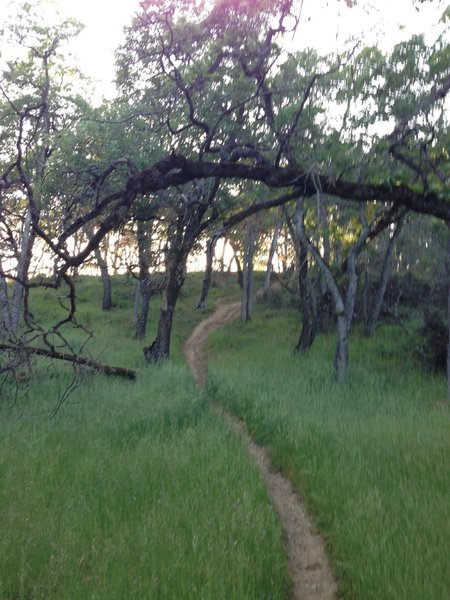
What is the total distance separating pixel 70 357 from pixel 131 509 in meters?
5.61

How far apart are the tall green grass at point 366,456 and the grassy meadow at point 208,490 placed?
0.9 inches

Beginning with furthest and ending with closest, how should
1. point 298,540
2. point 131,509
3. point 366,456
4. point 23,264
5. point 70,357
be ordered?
point 70,357 → point 23,264 → point 366,456 → point 131,509 → point 298,540

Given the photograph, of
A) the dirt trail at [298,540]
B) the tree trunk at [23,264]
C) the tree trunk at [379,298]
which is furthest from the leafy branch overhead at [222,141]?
the tree trunk at [379,298]

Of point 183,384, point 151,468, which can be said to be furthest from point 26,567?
point 183,384

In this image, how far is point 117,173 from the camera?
1620cm

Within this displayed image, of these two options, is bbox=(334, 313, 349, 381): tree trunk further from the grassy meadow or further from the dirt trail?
the dirt trail

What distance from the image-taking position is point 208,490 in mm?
7070

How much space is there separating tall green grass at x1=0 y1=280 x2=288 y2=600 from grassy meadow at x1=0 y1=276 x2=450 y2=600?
0.02 metres

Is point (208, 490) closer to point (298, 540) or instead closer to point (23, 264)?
point (298, 540)

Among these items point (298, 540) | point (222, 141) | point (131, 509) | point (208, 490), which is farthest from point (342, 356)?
point (131, 509)

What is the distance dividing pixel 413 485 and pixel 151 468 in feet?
9.73

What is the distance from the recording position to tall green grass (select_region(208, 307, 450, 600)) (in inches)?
209

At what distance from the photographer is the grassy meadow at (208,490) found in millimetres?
5055

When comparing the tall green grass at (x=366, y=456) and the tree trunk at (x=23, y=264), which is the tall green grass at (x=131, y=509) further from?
the tree trunk at (x=23, y=264)
